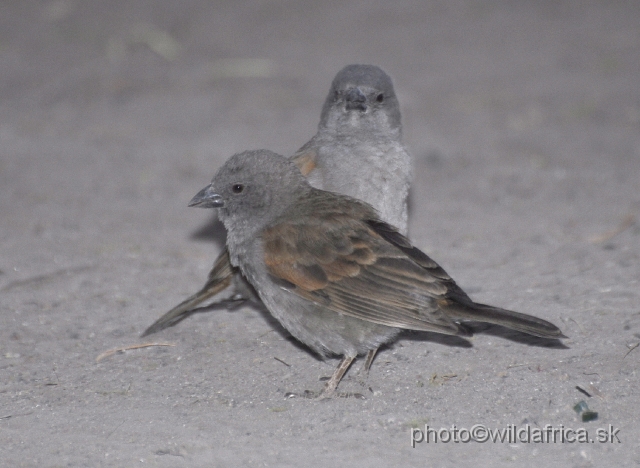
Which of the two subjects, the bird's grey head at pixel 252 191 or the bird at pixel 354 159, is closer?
the bird's grey head at pixel 252 191

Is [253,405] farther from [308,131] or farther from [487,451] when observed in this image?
[308,131]

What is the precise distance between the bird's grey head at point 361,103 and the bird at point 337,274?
95 centimetres

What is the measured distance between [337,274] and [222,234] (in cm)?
273

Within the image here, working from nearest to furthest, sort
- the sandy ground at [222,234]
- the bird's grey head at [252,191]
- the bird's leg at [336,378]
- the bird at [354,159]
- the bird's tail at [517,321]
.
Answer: the sandy ground at [222,234] < the bird's tail at [517,321] < the bird's leg at [336,378] < the bird's grey head at [252,191] < the bird at [354,159]

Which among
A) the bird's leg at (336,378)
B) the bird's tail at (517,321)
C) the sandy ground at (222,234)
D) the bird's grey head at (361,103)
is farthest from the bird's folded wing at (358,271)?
the bird's grey head at (361,103)

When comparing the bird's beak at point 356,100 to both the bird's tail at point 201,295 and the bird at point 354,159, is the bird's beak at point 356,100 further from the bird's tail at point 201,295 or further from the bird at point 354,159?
the bird's tail at point 201,295

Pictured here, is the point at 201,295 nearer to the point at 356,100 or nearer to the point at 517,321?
the point at 356,100

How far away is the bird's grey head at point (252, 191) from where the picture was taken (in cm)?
→ 516

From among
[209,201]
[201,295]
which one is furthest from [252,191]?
[201,295]

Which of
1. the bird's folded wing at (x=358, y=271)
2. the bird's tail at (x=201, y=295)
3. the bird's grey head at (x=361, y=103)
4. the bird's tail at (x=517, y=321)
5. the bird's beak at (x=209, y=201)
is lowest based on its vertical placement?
the bird's tail at (x=201, y=295)

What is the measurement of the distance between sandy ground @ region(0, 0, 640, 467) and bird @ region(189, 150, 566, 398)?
31 centimetres

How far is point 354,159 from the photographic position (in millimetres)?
5762

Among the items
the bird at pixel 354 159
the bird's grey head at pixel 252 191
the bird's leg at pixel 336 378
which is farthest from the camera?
the bird at pixel 354 159

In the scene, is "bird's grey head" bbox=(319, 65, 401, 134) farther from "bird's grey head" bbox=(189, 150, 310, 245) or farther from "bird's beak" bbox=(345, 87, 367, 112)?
"bird's grey head" bbox=(189, 150, 310, 245)
